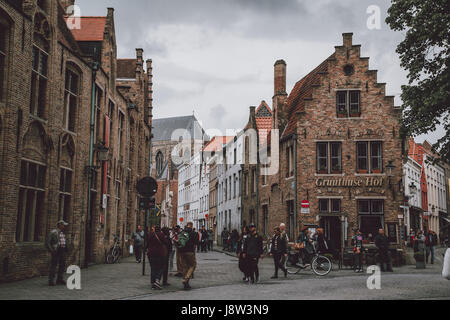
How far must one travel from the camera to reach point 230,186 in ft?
149

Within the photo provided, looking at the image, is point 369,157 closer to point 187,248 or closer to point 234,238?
point 234,238

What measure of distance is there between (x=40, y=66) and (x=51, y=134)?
2138mm

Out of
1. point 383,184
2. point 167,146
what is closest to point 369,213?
point 383,184

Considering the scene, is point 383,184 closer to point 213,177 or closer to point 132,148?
point 132,148

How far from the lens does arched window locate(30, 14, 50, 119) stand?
15.1 m

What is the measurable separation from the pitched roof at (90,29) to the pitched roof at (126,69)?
11.3 m

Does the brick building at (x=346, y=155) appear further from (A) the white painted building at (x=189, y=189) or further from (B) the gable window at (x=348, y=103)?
(A) the white painted building at (x=189, y=189)

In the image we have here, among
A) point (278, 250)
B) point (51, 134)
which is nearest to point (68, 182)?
point (51, 134)

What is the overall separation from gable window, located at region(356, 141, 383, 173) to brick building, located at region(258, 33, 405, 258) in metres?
0.05

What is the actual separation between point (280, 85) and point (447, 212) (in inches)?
1649

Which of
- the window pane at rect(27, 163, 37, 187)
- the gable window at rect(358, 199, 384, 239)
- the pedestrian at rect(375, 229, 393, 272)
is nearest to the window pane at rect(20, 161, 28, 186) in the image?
the window pane at rect(27, 163, 37, 187)

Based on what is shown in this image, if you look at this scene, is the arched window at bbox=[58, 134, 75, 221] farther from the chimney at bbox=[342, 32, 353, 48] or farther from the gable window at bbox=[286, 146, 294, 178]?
the chimney at bbox=[342, 32, 353, 48]

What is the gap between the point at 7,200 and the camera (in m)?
13.1

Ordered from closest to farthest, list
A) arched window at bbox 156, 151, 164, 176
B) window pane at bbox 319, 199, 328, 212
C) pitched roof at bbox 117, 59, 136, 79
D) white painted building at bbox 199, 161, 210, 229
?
window pane at bbox 319, 199, 328, 212, pitched roof at bbox 117, 59, 136, 79, white painted building at bbox 199, 161, 210, 229, arched window at bbox 156, 151, 164, 176
